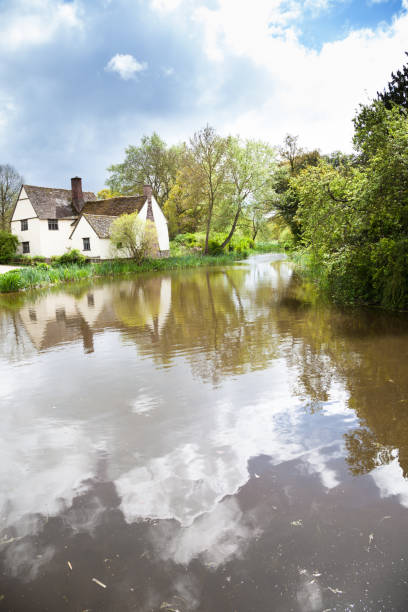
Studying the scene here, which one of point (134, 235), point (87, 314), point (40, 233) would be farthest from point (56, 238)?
point (87, 314)

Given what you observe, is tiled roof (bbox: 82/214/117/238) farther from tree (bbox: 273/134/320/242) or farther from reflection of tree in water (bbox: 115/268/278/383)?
reflection of tree in water (bbox: 115/268/278/383)

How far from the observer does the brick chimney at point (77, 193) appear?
1740 inches

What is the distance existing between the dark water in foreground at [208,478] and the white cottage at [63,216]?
3391cm

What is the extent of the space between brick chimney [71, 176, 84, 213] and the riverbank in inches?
533

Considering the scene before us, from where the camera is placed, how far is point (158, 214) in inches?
1753

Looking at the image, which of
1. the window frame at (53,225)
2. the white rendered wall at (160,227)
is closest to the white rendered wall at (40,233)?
the window frame at (53,225)

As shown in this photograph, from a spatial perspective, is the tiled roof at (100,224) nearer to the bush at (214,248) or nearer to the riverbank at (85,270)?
the riverbank at (85,270)

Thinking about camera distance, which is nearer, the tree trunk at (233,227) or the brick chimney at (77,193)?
the tree trunk at (233,227)

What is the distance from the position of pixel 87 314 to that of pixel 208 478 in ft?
33.5

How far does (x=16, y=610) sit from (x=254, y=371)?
4564 mm

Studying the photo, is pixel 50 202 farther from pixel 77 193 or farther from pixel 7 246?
pixel 7 246

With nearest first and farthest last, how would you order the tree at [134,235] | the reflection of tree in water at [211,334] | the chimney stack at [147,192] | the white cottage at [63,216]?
the reflection of tree in water at [211,334], the tree at [134,235], the white cottage at [63,216], the chimney stack at [147,192]

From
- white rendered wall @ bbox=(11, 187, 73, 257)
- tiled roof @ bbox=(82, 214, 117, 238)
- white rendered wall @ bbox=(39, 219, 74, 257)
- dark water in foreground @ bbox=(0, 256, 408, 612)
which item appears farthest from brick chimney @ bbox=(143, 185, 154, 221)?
dark water in foreground @ bbox=(0, 256, 408, 612)

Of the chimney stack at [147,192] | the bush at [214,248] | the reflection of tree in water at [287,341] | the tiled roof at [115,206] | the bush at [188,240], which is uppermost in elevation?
the chimney stack at [147,192]
